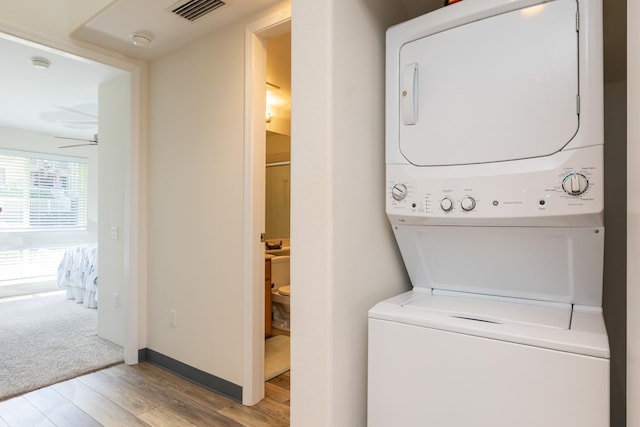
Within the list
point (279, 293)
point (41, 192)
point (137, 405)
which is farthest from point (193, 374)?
point (41, 192)

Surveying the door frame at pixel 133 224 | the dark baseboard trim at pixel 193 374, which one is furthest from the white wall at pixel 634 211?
the door frame at pixel 133 224

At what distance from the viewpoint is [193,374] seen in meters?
2.58

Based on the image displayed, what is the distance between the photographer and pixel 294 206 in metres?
1.18

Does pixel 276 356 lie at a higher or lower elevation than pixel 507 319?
lower

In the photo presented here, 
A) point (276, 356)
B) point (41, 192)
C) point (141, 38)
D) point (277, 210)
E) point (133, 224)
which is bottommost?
point (276, 356)

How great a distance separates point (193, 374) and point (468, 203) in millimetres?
2291

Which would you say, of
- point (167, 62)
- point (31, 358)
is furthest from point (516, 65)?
point (31, 358)

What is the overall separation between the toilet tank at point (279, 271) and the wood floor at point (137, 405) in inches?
40.3

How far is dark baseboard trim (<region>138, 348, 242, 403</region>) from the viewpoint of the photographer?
2.34 m

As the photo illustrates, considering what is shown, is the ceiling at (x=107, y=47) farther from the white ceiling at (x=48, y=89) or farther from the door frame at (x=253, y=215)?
the door frame at (x=253, y=215)

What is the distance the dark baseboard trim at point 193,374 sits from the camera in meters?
2.34

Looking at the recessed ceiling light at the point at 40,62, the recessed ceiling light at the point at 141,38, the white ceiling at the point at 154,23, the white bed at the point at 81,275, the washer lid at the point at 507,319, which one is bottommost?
the white bed at the point at 81,275

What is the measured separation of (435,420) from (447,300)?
37 cm

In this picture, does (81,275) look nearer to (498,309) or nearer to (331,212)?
(331,212)
